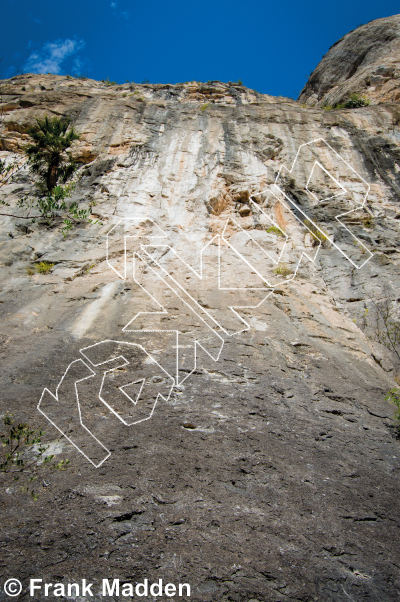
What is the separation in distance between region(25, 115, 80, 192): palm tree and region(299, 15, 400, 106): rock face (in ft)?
45.9

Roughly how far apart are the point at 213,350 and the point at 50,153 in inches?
372

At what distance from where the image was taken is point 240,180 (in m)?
10.9

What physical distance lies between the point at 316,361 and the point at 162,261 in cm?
438

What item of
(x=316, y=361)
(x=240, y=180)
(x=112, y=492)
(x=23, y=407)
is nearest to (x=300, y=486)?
(x=112, y=492)

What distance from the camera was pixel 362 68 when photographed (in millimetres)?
19688

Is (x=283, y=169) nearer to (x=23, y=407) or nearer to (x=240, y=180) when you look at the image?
(x=240, y=180)

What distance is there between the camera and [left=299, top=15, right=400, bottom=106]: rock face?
660 inches

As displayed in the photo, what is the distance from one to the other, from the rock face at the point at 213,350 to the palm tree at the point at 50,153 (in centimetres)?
51
